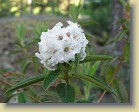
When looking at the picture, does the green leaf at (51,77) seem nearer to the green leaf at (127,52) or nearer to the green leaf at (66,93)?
the green leaf at (66,93)

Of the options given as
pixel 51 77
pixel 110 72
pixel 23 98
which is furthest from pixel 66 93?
pixel 110 72

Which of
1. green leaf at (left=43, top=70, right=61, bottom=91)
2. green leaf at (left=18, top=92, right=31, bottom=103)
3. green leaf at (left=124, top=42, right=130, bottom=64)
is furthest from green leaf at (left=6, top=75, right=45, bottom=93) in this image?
green leaf at (left=124, top=42, right=130, bottom=64)

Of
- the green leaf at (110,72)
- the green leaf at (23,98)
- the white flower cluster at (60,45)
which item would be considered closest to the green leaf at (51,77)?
the white flower cluster at (60,45)

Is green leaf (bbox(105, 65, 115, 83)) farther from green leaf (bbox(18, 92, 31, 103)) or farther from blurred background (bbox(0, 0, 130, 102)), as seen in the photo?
green leaf (bbox(18, 92, 31, 103))

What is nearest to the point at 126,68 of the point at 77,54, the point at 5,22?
the point at 5,22

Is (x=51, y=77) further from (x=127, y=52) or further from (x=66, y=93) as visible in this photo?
(x=127, y=52)

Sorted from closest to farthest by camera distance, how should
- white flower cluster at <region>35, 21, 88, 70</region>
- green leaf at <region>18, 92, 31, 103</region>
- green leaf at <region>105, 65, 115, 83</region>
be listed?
white flower cluster at <region>35, 21, 88, 70</region>
green leaf at <region>18, 92, 31, 103</region>
green leaf at <region>105, 65, 115, 83</region>
